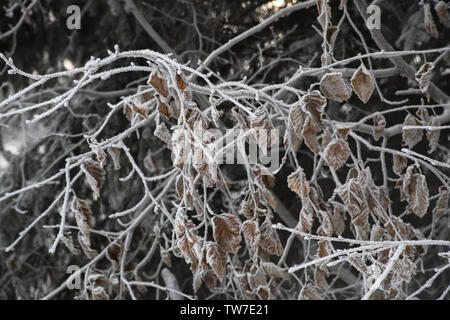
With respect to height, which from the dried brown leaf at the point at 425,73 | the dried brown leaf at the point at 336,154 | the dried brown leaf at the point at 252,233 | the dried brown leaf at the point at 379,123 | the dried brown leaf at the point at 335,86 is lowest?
the dried brown leaf at the point at 252,233

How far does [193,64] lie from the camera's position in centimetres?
344

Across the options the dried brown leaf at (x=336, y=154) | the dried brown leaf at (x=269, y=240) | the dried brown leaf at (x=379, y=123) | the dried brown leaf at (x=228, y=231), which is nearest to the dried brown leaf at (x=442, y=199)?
the dried brown leaf at (x=379, y=123)

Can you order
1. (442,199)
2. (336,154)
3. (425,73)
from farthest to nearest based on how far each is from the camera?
(442,199) → (425,73) → (336,154)

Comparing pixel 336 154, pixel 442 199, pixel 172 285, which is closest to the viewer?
pixel 336 154

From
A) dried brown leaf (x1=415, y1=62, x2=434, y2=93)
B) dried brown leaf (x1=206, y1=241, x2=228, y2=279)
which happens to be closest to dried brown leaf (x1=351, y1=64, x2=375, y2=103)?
dried brown leaf (x1=415, y1=62, x2=434, y2=93)

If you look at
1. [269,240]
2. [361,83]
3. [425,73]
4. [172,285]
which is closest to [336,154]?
[361,83]

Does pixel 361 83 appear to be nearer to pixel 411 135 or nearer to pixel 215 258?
pixel 411 135

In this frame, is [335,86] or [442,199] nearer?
[335,86]

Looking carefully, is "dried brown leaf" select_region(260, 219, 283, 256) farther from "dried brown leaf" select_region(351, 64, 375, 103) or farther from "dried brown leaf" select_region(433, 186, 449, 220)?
"dried brown leaf" select_region(433, 186, 449, 220)

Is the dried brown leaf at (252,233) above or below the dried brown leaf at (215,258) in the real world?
above

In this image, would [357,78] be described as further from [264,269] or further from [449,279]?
[449,279]

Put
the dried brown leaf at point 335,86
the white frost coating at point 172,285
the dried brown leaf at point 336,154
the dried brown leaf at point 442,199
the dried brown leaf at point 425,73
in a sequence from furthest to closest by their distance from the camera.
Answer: the white frost coating at point 172,285
the dried brown leaf at point 442,199
the dried brown leaf at point 425,73
the dried brown leaf at point 336,154
the dried brown leaf at point 335,86

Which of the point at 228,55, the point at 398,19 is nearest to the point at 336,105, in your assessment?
the point at 398,19

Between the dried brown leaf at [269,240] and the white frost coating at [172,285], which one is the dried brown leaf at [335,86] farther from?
the white frost coating at [172,285]
